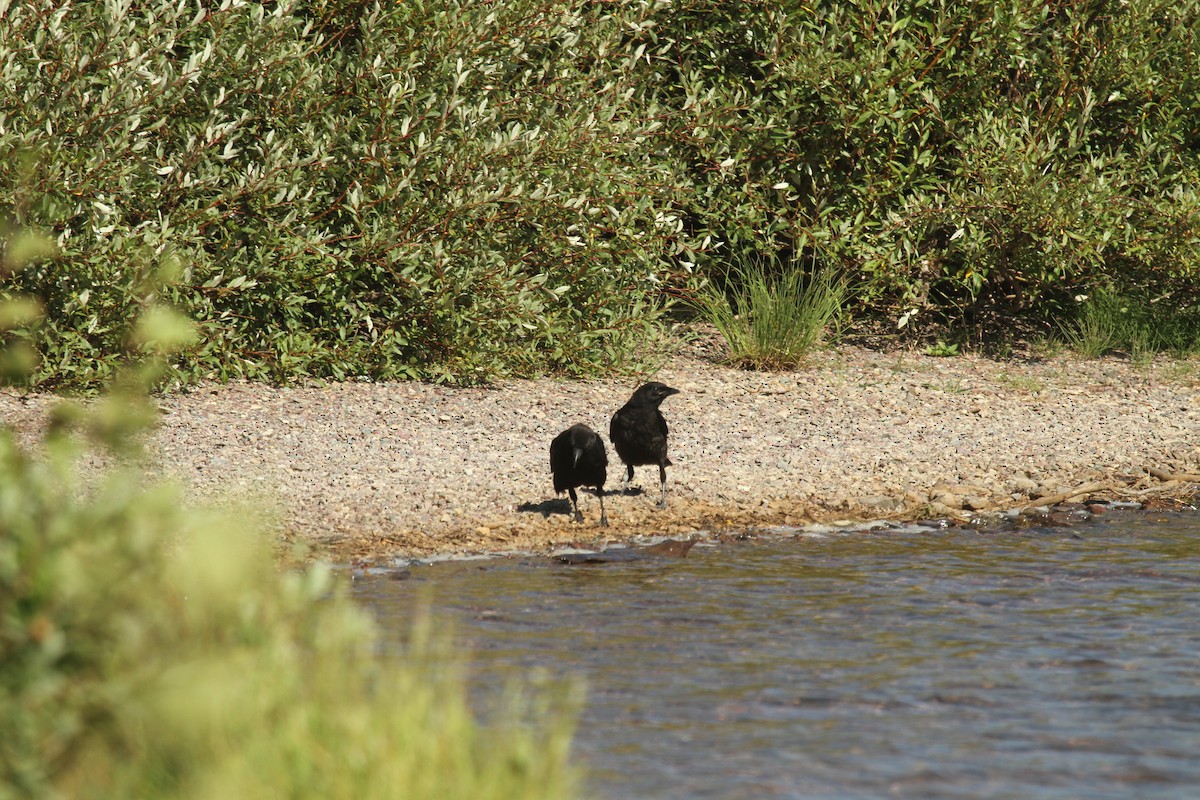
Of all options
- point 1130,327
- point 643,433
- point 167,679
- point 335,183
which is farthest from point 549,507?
point 1130,327

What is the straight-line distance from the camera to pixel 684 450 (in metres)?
10.8

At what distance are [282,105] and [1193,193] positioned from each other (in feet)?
28.7

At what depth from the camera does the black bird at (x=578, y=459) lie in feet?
29.6

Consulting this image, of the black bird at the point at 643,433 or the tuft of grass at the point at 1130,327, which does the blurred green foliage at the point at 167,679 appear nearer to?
the black bird at the point at 643,433

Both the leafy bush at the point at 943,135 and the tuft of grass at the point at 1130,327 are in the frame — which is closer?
the leafy bush at the point at 943,135

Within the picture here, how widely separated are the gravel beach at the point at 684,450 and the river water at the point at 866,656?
0.70m

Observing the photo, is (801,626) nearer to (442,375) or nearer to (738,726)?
(738,726)

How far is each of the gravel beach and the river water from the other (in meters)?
0.70

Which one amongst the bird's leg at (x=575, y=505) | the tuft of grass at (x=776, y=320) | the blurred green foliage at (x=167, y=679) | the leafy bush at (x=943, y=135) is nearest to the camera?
the blurred green foliage at (x=167, y=679)

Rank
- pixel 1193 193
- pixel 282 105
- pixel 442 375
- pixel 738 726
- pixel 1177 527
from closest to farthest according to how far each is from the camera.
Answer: pixel 738 726, pixel 1177 527, pixel 282 105, pixel 442 375, pixel 1193 193

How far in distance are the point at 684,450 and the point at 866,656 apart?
429 centimetres

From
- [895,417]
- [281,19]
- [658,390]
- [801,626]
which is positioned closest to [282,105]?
[281,19]

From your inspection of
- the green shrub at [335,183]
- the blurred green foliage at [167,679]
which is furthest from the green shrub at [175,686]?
the green shrub at [335,183]

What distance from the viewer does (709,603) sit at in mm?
7609
